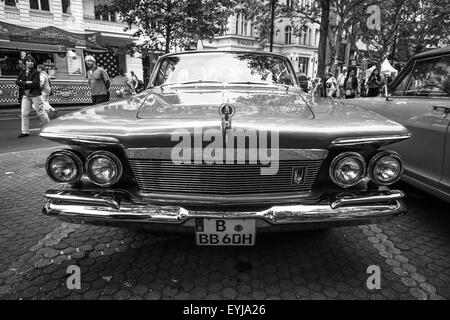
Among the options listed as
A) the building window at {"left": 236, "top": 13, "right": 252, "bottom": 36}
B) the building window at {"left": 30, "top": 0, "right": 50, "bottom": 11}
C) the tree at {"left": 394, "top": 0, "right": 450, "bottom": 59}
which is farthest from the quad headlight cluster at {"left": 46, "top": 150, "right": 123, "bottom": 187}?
the building window at {"left": 236, "top": 13, "right": 252, "bottom": 36}

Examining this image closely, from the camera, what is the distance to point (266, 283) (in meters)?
2.31

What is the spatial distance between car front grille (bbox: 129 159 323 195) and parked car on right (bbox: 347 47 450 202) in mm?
1571

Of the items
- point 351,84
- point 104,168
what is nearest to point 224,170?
point 104,168

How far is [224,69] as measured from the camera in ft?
11.7

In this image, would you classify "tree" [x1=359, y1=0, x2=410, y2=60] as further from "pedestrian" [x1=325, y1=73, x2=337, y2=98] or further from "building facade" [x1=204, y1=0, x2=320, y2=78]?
"building facade" [x1=204, y1=0, x2=320, y2=78]

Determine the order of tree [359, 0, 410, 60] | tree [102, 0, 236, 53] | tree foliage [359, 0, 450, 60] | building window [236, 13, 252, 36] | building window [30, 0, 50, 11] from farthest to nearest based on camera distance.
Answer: building window [236, 13, 252, 36]
building window [30, 0, 50, 11]
tree foliage [359, 0, 450, 60]
tree [359, 0, 410, 60]
tree [102, 0, 236, 53]

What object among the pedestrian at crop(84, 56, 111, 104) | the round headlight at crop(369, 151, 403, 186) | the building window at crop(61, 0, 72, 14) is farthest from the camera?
the building window at crop(61, 0, 72, 14)

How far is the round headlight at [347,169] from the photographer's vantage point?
7.03 feet

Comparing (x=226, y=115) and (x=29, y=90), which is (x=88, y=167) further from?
(x=29, y=90)

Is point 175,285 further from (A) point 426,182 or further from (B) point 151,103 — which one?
(A) point 426,182

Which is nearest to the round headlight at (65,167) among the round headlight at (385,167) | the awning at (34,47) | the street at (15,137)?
the round headlight at (385,167)

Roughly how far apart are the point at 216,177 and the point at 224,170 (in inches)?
2.7

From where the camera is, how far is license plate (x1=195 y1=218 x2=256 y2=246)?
202cm

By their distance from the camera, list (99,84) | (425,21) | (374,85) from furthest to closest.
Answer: (425,21) → (374,85) → (99,84)
